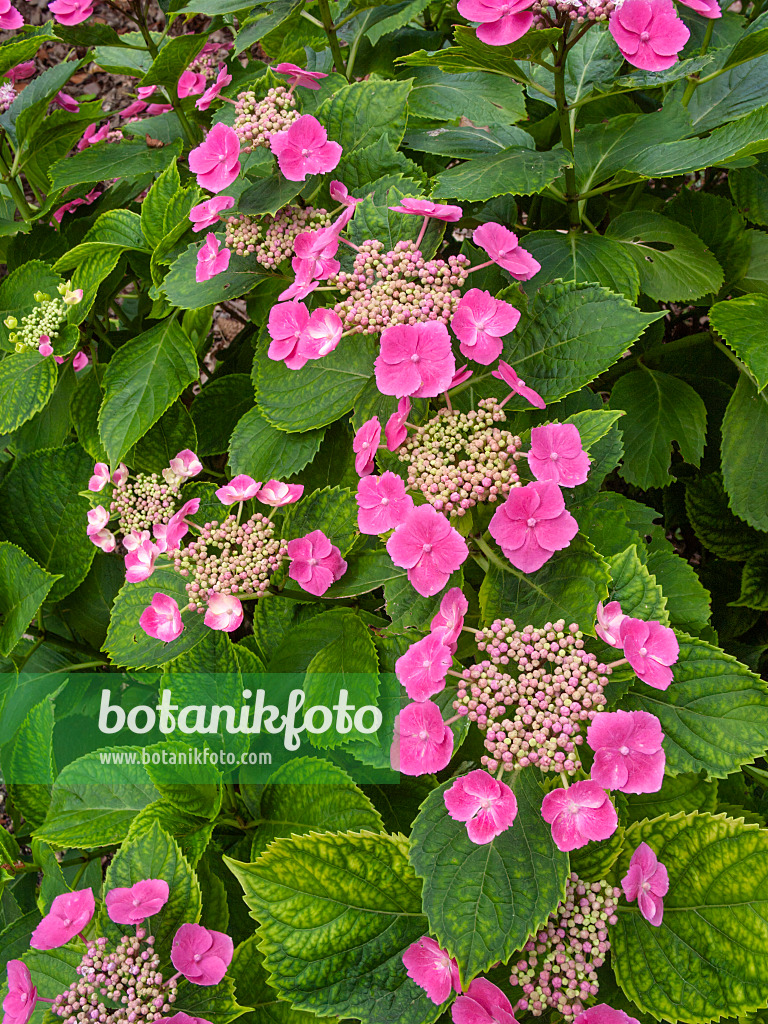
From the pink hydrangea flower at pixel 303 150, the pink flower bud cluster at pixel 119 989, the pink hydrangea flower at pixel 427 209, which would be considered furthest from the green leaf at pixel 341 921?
the pink hydrangea flower at pixel 303 150

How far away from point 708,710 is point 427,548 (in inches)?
14.0

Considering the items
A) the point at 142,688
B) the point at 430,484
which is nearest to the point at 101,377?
the point at 142,688

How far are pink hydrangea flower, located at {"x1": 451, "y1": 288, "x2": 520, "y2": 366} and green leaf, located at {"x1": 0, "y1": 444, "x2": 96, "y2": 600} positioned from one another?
85cm

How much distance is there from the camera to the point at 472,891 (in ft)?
2.42

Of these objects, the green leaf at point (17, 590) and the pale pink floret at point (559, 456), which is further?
the green leaf at point (17, 590)

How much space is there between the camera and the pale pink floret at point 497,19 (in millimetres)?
951

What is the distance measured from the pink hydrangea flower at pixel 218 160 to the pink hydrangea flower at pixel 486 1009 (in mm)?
998

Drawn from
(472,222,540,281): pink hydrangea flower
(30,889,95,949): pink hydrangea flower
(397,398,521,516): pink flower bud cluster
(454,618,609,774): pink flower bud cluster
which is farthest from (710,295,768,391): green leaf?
(30,889,95,949): pink hydrangea flower

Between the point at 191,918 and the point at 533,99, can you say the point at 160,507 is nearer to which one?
the point at 191,918

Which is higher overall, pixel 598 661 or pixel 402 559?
pixel 402 559

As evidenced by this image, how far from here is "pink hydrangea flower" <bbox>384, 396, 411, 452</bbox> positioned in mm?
870

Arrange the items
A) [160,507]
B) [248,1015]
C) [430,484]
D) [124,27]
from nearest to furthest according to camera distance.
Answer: [430,484] < [248,1015] < [160,507] < [124,27]

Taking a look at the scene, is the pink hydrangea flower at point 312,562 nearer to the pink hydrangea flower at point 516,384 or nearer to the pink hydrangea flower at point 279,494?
the pink hydrangea flower at point 279,494

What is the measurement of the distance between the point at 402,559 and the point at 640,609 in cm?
26
